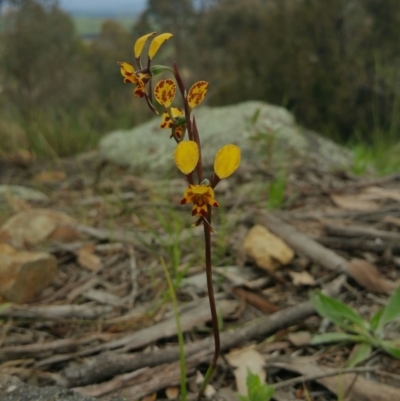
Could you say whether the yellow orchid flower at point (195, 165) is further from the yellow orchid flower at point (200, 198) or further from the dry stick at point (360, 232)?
the dry stick at point (360, 232)

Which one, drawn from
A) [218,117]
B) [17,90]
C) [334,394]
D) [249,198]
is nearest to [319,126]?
[218,117]

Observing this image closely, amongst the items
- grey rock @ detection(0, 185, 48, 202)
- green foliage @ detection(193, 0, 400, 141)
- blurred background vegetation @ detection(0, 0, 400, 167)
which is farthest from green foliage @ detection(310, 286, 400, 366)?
green foliage @ detection(193, 0, 400, 141)

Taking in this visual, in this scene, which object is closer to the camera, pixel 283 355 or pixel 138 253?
pixel 283 355

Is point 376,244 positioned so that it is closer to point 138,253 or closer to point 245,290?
point 245,290

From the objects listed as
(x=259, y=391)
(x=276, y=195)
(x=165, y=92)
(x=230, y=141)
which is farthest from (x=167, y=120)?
(x=230, y=141)

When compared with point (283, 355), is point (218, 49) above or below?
above

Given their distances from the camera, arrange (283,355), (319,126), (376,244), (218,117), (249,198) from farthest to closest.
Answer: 1. (319,126)
2. (218,117)
3. (249,198)
4. (376,244)
5. (283,355)

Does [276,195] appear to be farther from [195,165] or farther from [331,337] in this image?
[195,165]
